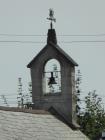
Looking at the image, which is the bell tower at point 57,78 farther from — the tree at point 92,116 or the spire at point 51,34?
the tree at point 92,116

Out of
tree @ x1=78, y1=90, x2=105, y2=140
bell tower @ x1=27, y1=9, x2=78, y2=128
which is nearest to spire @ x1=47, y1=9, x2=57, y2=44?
bell tower @ x1=27, y1=9, x2=78, y2=128

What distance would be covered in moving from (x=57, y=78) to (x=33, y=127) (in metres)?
5.00

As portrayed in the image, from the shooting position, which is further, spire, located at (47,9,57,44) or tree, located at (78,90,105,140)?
tree, located at (78,90,105,140)

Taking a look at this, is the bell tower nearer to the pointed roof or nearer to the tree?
the pointed roof

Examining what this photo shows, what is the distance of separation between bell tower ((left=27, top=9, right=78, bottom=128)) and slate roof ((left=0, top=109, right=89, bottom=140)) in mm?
1081

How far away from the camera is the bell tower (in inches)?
1702

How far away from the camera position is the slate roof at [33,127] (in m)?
36.4

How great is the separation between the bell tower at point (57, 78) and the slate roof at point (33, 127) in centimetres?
108

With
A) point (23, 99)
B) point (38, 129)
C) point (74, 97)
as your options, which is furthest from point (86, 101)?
point (38, 129)

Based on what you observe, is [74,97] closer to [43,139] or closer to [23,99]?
[43,139]

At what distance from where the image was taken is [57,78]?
4300 cm

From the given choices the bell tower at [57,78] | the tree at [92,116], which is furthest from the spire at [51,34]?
the tree at [92,116]

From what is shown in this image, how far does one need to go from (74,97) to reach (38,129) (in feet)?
18.0

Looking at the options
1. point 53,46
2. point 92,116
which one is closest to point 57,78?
point 53,46
